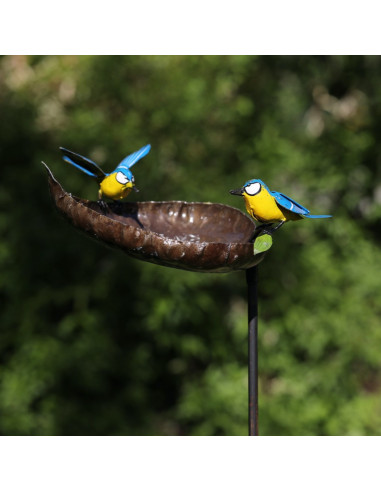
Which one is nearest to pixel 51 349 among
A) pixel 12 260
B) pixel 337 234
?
pixel 12 260

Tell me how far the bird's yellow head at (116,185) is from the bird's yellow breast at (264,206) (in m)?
0.19

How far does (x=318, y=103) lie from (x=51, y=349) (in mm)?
1440

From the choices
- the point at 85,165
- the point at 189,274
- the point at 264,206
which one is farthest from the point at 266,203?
the point at 189,274

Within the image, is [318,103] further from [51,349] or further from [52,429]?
[52,429]

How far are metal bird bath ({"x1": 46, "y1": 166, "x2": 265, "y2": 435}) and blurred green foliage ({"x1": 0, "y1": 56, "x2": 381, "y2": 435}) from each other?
106 cm

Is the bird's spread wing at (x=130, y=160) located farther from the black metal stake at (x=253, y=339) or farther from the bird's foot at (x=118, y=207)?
the black metal stake at (x=253, y=339)

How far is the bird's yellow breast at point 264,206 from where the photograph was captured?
82cm

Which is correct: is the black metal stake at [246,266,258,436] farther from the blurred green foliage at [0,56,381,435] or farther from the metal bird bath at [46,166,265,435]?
the blurred green foliage at [0,56,381,435]

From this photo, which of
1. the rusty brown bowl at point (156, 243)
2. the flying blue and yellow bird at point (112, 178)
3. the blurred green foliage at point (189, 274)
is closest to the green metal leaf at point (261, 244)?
the rusty brown bowl at point (156, 243)

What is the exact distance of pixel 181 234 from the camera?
3.07 feet

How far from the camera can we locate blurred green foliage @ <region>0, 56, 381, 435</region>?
209cm

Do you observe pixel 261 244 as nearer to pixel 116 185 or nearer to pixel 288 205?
pixel 288 205

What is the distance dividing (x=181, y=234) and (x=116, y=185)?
0.14m

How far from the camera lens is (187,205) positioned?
95 centimetres
